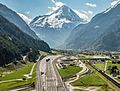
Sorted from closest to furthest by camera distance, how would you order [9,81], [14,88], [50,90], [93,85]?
1. [50,90]
2. [14,88]
3. [93,85]
4. [9,81]

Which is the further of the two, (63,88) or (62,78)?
(62,78)

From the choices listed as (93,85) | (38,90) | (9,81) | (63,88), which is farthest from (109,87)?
(9,81)

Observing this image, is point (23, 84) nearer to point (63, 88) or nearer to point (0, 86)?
point (0, 86)

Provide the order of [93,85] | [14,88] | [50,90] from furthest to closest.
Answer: [93,85], [14,88], [50,90]

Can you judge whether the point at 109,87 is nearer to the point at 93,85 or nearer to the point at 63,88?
the point at 93,85

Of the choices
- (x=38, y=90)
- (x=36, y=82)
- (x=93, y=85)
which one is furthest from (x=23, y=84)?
(x=93, y=85)

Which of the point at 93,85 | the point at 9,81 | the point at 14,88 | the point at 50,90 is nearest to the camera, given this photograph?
the point at 50,90

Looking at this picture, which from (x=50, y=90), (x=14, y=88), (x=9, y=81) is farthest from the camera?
(x=9, y=81)

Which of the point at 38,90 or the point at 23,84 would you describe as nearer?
the point at 38,90
